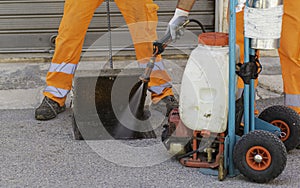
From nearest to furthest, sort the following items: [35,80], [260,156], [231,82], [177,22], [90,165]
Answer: [260,156] < [231,82] < [177,22] < [90,165] < [35,80]

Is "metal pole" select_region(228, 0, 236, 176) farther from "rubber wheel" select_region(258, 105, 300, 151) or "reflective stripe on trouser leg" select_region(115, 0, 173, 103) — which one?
"reflective stripe on trouser leg" select_region(115, 0, 173, 103)

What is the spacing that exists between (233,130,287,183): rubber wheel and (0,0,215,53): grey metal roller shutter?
3066 mm

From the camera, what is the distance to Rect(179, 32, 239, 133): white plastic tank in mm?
3609

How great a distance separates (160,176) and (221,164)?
1.27ft

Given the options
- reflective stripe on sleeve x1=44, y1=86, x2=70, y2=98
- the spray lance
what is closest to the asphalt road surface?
the spray lance

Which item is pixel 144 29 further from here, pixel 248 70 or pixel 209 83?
pixel 248 70

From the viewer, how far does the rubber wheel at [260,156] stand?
341 centimetres

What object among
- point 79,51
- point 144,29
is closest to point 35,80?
point 79,51

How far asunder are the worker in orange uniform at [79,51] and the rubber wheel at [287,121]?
106 centimetres

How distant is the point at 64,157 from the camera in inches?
158

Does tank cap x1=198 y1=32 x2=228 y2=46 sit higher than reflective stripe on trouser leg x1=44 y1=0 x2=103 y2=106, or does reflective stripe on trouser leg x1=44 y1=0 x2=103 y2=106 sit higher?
tank cap x1=198 y1=32 x2=228 y2=46

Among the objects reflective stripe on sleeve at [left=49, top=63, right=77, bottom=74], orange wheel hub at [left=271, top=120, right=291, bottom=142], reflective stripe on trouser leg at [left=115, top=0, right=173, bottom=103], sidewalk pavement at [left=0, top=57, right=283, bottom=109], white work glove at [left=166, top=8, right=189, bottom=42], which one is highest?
white work glove at [left=166, top=8, right=189, bottom=42]

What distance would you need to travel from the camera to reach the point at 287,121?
12.8ft

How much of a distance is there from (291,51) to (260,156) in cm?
100
